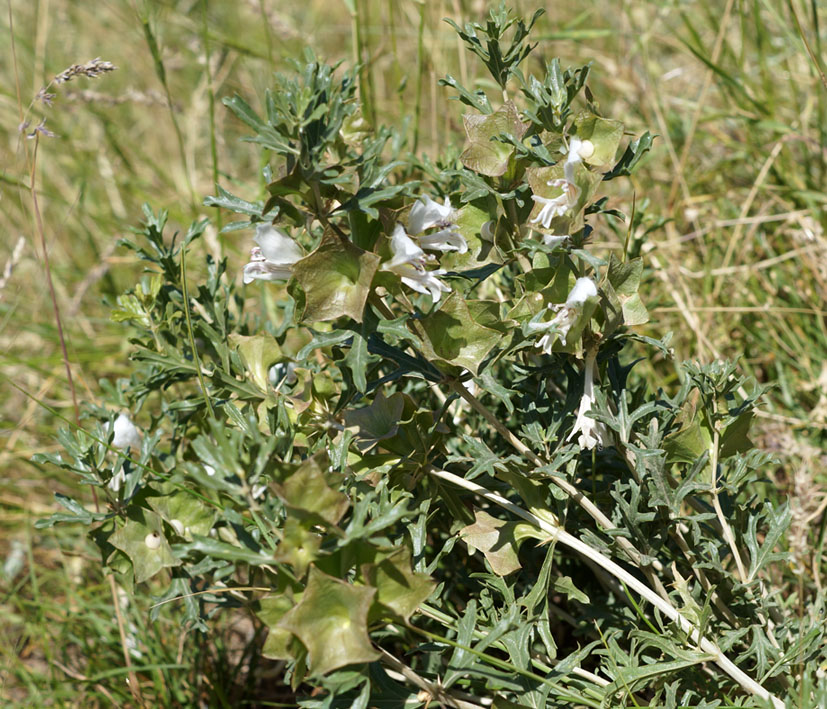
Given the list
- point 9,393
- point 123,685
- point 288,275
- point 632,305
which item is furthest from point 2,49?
point 632,305

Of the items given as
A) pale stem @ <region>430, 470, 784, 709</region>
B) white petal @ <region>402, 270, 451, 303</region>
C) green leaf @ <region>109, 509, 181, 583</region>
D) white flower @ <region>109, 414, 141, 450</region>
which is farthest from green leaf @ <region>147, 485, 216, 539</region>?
white petal @ <region>402, 270, 451, 303</region>

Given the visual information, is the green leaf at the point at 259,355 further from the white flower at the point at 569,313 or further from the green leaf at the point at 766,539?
the green leaf at the point at 766,539

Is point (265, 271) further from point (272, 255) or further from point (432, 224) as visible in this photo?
point (432, 224)

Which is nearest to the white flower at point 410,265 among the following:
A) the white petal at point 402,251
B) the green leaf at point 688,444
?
the white petal at point 402,251

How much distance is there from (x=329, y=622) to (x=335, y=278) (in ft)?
1.53

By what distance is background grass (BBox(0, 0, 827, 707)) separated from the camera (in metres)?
1.95

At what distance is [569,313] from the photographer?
1132 millimetres

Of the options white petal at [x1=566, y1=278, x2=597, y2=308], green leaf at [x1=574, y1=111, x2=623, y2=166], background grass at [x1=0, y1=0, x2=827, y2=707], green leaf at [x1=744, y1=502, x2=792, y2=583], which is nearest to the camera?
white petal at [x1=566, y1=278, x2=597, y2=308]

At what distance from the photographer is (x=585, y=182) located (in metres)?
1.15

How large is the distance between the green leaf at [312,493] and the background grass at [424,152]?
813 mm

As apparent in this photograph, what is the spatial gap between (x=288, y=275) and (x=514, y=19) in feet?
1.94

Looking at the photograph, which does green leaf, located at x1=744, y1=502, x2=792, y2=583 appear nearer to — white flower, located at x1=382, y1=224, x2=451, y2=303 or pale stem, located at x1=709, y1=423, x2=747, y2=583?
pale stem, located at x1=709, y1=423, x2=747, y2=583

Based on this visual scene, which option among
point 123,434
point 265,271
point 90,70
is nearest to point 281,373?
point 123,434

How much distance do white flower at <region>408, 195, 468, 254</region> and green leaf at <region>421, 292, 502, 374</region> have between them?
8cm
